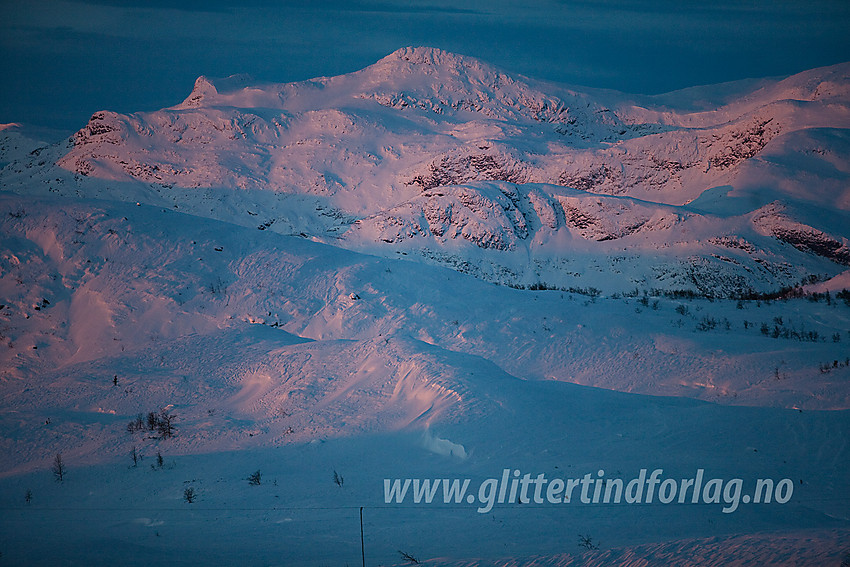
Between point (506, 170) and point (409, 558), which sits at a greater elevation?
point (506, 170)

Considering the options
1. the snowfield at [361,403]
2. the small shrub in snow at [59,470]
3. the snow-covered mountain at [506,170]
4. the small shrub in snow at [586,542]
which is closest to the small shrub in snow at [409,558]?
the snowfield at [361,403]

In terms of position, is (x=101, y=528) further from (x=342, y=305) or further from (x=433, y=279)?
(x=433, y=279)

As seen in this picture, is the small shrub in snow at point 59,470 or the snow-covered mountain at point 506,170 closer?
the small shrub in snow at point 59,470

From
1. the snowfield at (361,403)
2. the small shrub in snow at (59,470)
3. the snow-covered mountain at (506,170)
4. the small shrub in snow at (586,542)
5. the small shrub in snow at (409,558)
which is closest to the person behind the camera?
the small shrub in snow at (409,558)

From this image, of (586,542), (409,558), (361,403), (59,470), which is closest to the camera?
(409,558)

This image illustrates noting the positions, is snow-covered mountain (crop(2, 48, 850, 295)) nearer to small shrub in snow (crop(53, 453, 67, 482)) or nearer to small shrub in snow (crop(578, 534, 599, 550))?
small shrub in snow (crop(578, 534, 599, 550))

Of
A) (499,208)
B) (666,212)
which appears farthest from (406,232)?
(666,212)

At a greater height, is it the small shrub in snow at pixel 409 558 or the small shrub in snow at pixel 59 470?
the small shrub in snow at pixel 59 470

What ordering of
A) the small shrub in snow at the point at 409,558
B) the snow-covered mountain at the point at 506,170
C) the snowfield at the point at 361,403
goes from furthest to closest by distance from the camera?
the snow-covered mountain at the point at 506,170, the snowfield at the point at 361,403, the small shrub in snow at the point at 409,558

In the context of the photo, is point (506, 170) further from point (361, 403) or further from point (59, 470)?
point (59, 470)

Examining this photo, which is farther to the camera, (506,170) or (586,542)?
(506,170)

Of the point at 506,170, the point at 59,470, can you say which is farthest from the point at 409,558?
the point at 506,170

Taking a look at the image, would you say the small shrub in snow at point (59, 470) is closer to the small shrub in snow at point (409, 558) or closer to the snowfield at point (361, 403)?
the snowfield at point (361, 403)

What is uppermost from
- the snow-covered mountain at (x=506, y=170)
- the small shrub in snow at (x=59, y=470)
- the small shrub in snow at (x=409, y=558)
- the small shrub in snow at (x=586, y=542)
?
the snow-covered mountain at (x=506, y=170)
